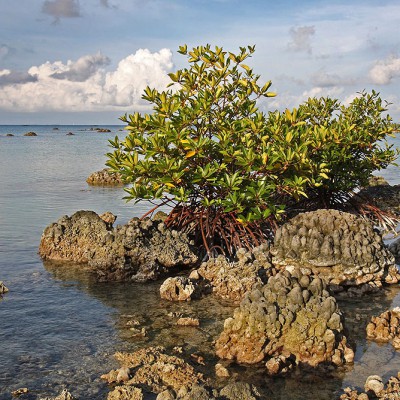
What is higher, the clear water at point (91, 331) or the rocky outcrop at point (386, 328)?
the rocky outcrop at point (386, 328)

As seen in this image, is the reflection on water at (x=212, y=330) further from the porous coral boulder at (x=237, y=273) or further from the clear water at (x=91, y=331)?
the porous coral boulder at (x=237, y=273)

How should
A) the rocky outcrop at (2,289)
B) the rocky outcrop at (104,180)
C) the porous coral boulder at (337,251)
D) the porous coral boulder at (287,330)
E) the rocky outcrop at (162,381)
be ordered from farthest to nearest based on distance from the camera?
the rocky outcrop at (104,180)
the porous coral boulder at (337,251)
the rocky outcrop at (2,289)
the porous coral boulder at (287,330)
the rocky outcrop at (162,381)

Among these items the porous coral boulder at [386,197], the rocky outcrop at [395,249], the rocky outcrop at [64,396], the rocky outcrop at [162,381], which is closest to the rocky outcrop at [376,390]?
the rocky outcrop at [162,381]

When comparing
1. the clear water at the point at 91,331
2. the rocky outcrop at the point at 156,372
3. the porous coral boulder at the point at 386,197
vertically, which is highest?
the porous coral boulder at the point at 386,197

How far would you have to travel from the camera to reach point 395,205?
64.2ft

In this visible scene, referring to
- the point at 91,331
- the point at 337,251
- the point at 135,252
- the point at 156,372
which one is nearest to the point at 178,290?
the point at 135,252

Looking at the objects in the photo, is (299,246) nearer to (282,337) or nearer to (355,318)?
(355,318)

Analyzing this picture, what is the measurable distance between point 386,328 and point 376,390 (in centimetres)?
192

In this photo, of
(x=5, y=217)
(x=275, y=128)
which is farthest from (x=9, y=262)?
(x=275, y=128)

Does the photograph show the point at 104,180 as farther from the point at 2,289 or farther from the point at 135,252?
the point at 2,289

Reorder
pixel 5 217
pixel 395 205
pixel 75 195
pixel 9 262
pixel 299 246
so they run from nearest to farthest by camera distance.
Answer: pixel 299 246
pixel 9 262
pixel 5 217
pixel 395 205
pixel 75 195

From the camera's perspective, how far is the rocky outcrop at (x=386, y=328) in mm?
7574

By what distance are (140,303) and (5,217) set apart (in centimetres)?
987

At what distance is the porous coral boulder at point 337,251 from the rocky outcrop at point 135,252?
2.15m
